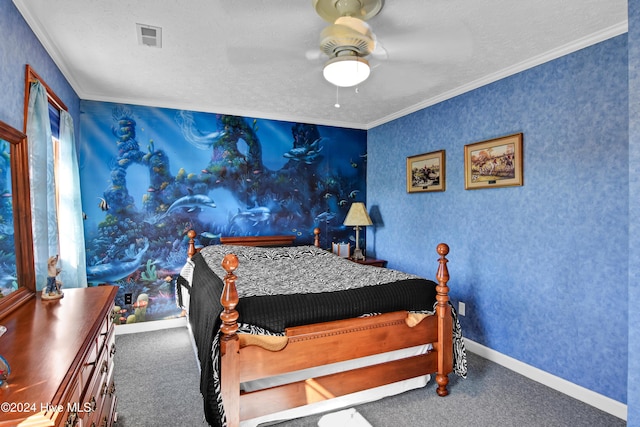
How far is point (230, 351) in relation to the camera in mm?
1809

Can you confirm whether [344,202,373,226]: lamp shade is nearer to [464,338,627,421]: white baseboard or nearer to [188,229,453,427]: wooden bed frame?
[464,338,627,421]: white baseboard

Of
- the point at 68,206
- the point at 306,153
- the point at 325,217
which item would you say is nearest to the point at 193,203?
the point at 68,206

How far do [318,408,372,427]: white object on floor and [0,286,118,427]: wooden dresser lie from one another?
120cm

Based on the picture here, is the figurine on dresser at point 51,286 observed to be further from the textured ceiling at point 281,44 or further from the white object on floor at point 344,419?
the white object on floor at point 344,419

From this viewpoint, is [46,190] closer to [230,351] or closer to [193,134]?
[230,351]

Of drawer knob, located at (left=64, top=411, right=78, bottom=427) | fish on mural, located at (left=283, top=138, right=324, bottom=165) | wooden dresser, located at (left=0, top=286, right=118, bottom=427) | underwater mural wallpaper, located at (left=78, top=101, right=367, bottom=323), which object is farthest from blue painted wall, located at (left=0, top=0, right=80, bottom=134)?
fish on mural, located at (left=283, top=138, right=324, bottom=165)

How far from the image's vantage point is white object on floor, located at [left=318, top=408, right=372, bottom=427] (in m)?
2.10

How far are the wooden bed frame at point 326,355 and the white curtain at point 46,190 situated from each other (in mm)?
1166

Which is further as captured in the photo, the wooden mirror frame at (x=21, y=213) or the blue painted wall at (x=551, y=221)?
the blue painted wall at (x=551, y=221)

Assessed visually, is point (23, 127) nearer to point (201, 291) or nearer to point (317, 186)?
point (201, 291)

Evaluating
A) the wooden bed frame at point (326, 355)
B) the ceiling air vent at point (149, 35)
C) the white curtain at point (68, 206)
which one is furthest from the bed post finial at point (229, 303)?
the white curtain at point (68, 206)

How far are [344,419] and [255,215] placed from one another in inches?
102

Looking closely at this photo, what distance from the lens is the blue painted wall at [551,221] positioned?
225 cm

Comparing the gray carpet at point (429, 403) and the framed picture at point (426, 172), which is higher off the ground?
the framed picture at point (426, 172)
